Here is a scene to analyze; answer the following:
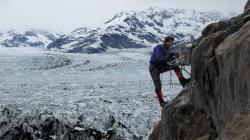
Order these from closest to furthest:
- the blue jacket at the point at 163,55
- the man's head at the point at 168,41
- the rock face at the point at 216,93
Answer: the rock face at the point at 216,93 < the man's head at the point at 168,41 < the blue jacket at the point at 163,55

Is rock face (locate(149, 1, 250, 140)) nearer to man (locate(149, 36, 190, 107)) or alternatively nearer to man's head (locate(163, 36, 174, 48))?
man (locate(149, 36, 190, 107))

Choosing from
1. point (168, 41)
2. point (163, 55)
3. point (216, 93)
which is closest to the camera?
point (216, 93)

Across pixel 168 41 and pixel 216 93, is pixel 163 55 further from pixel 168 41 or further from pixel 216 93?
pixel 216 93

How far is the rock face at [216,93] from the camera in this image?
19.0 feet

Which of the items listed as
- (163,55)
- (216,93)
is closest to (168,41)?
(163,55)

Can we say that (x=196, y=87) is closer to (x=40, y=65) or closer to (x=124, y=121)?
(x=124, y=121)

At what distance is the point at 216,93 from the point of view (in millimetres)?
7441

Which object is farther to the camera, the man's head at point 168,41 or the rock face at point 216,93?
the man's head at point 168,41

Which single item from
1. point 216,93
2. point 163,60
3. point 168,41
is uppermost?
point 168,41

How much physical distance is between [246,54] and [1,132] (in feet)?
52.2

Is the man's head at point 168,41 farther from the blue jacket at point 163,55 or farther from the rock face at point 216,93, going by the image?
the rock face at point 216,93

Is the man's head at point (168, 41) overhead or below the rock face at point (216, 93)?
overhead

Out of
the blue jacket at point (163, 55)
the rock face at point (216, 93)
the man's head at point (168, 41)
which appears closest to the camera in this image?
the rock face at point (216, 93)

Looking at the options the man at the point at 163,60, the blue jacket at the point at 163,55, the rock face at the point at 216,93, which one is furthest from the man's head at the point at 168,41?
the rock face at the point at 216,93
